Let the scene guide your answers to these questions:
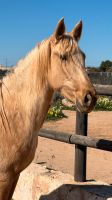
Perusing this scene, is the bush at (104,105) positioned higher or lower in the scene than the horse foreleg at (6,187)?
lower

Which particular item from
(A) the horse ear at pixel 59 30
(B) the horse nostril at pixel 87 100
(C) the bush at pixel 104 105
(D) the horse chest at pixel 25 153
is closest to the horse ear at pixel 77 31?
(A) the horse ear at pixel 59 30

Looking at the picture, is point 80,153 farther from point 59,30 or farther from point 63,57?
point 59,30

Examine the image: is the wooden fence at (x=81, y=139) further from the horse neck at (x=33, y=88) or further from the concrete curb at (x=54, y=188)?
the horse neck at (x=33, y=88)

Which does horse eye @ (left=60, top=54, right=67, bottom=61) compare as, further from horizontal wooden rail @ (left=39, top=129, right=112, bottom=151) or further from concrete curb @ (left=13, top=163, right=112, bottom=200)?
concrete curb @ (left=13, top=163, right=112, bottom=200)

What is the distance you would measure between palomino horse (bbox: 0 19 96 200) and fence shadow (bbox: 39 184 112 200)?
0.91 m

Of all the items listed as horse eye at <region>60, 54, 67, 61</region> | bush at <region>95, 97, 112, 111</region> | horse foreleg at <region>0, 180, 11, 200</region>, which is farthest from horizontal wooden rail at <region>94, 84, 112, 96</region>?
bush at <region>95, 97, 112, 111</region>

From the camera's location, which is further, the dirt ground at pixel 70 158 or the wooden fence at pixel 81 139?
the dirt ground at pixel 70 158

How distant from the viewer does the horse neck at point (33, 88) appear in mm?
3514

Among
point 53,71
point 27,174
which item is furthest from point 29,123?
point 27,174

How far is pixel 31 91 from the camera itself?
139 inches

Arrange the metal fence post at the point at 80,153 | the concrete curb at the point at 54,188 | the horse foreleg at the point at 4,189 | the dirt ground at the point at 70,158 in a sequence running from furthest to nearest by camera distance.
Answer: the dirt ground at the point at 70,158 → the metal fence post at the point at 80,153 → the concrete curb at the point at 54,188 → the horse foreleg at the point at 4,189

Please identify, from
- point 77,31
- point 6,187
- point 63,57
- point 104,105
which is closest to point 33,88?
point 63,57

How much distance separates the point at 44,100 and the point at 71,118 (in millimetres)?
11097

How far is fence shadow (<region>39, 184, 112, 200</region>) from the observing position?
4055 millimetres
